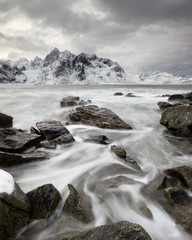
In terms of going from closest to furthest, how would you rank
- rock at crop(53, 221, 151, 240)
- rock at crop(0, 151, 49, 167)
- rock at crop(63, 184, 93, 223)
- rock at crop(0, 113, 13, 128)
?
rock at crop(53, 221, 151, 240) < rock at crop(63, 184, 93, 223) < rock at crop(0, 151, 49, 167) < rock at crop(0, 113, 13, 128)

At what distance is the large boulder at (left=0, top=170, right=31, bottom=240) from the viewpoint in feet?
6.23

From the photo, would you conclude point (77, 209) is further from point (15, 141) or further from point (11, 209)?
point (15, 141)

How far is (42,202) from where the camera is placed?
7.59ft

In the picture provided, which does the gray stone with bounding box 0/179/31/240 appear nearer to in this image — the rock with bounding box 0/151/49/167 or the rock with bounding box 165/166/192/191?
the rock with bounding box 0/151/49/167

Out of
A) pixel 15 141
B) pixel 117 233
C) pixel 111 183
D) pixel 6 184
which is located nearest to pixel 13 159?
pixel 15 141

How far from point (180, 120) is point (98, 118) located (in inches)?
126

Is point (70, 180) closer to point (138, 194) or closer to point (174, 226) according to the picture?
point (138, 194)

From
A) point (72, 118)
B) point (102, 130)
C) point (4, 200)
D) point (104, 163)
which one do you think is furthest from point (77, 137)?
point (4, 200)

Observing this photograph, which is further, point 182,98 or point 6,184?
point 182,98

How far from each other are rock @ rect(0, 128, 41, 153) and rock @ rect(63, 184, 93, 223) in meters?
2.19

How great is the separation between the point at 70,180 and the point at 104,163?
1.05 metres

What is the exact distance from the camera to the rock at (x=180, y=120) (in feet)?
18.8

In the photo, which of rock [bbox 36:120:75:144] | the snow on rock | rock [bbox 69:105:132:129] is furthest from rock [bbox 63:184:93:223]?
rock [bbox 69:105:132:129]

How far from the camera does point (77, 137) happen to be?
19.6 ft
